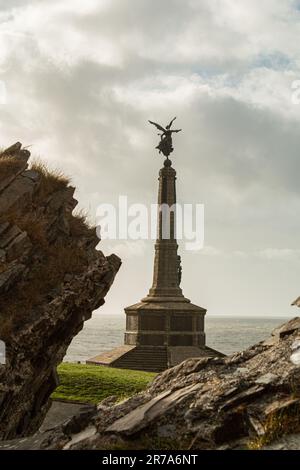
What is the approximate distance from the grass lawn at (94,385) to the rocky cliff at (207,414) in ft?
57.5

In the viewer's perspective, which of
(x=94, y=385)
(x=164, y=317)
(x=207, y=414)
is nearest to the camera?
(x=207, y=414)

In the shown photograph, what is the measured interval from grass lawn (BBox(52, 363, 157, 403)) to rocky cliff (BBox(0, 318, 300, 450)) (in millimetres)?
17523

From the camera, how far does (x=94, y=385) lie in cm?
2911

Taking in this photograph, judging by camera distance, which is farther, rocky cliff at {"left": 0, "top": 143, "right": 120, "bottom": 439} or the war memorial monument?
the war memorial monument

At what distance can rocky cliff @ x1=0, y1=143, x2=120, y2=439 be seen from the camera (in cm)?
1300

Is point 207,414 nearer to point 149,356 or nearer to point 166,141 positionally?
point 149,356

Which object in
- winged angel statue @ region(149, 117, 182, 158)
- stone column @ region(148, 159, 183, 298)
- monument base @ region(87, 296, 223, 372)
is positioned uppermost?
winged angel statue @ region(149, 117, 182, 158)

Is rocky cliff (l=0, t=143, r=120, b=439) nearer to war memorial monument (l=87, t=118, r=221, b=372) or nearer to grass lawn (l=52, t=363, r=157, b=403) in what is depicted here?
grass lawn (l=52, t=363, r=157, b=403)

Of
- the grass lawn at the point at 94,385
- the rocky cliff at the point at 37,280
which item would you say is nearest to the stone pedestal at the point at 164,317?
the grass lawn at the point at 94,385

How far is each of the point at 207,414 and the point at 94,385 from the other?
22.3 meters

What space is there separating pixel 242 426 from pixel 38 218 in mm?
9377

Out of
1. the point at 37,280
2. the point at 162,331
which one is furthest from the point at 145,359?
the point at 37,280

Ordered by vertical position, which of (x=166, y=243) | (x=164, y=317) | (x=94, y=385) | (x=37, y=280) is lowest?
(x=94, y=385)

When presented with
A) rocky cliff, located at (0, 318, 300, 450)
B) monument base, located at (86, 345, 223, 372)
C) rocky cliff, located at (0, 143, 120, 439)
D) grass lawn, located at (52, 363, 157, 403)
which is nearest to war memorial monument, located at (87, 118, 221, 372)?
monument base, located at (86, 345, 223, 372)
